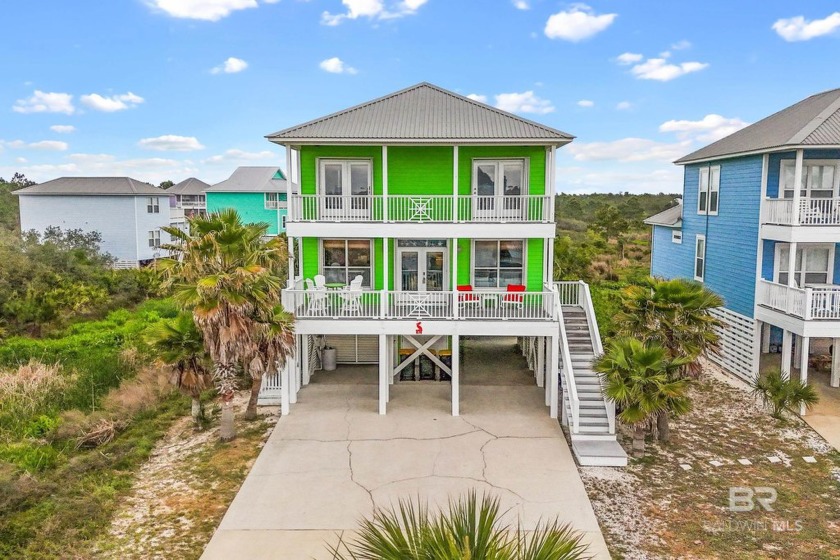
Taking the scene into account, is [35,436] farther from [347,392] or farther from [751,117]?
[751,117]

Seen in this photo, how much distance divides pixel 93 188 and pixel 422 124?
3100 cm

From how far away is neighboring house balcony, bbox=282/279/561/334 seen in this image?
16188 millimetres

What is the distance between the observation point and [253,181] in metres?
49.2

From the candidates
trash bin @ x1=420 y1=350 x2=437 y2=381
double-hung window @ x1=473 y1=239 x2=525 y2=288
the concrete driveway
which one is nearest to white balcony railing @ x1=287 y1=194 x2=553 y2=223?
double-hung window @ x1=473 y1=239 x2=525 y2=288

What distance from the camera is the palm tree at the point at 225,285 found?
13094mm

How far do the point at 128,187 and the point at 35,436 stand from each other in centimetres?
2896

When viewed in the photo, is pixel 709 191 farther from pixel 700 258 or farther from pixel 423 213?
pixel 423 213

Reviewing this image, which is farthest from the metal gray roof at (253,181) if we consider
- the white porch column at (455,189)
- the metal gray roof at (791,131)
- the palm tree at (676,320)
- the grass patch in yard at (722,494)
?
the grass patch in yard at (722,494)

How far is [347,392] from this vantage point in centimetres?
1800

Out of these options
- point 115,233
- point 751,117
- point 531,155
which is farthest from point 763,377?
point 115,233

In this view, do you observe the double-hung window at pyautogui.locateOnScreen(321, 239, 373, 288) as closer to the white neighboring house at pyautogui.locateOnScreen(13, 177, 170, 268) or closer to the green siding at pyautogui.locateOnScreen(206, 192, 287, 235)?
the white neighboring house at pyautogui.locateOnScreen(13, 177, 170, 268)

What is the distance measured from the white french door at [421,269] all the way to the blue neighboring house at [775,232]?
9902mm

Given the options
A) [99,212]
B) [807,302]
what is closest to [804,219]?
[807,302]

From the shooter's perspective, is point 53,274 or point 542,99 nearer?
point 53,274
